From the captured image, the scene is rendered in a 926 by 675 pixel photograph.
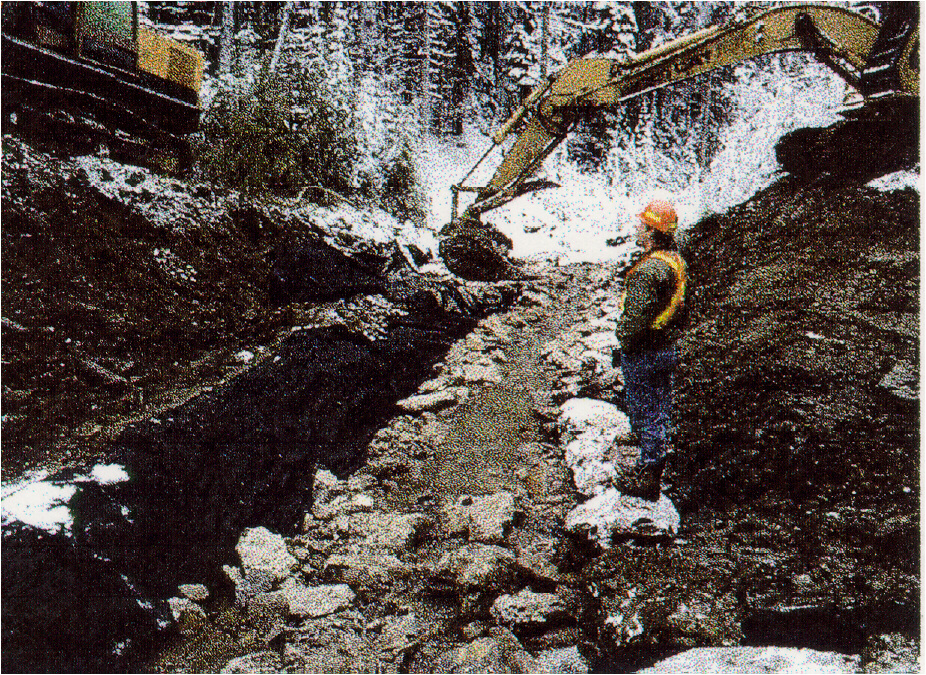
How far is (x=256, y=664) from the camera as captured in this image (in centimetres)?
153

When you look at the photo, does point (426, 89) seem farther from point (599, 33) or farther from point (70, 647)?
point (70, 647)

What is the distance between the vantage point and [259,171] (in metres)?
3.07

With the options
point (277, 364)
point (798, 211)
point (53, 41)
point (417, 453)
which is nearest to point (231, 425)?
point (277, 364)

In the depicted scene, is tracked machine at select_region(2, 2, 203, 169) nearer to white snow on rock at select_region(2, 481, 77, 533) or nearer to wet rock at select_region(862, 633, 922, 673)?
white snow on rock at select_region(2, 481, 77, 533)

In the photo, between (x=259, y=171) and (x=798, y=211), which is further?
(x=259, y=171)

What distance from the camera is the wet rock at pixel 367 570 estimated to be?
1824 millimetres

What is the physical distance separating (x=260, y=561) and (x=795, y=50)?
11.9 feet

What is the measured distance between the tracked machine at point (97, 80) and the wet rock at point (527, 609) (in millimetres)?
2405

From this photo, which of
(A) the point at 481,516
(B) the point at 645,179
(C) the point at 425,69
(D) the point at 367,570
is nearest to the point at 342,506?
(D) the point at 367,570

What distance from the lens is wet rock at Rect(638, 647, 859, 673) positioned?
1.34m

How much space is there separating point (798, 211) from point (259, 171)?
3048 mm

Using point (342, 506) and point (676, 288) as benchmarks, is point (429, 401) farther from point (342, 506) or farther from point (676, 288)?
point (676, 288)

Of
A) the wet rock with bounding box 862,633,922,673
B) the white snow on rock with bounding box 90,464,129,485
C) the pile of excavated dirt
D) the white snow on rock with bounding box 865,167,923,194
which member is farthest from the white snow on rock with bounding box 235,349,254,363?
the white snow on rock with bounding box 865,167,923,194

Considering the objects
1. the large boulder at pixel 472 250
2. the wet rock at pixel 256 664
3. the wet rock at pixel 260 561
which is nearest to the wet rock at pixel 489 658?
the wet rock at pixel 256 664
